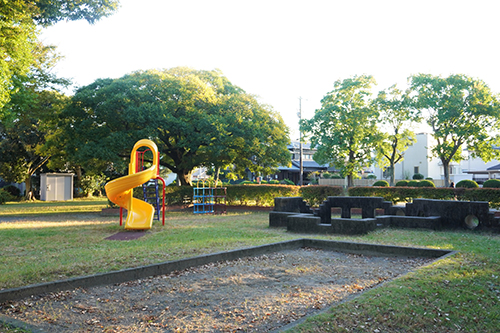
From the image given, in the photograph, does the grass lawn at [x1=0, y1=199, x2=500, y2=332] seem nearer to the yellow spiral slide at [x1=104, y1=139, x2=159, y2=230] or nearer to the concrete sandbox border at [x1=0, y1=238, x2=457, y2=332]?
the concrete sandbox border at [x1=0, y1=238, x2=457, y2=332]

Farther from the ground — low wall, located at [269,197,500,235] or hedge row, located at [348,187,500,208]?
hedge row, located at [348,187,500,208]

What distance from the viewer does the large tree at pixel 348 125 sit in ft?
84.3

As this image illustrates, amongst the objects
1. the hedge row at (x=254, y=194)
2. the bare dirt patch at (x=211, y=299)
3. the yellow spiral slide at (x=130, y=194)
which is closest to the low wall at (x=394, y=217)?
the bare dirt patch at (x=211, y=299)

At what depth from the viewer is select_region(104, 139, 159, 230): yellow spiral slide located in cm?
1155

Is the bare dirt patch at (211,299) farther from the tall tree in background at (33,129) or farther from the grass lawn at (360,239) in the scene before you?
the tall tree in background at (33,129)

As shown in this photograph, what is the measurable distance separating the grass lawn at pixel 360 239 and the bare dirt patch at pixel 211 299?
23.3 inches

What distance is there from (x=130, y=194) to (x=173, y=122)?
5960 mm

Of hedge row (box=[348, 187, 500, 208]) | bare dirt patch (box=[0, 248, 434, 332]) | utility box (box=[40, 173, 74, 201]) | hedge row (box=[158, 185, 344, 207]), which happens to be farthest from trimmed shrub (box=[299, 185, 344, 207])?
utility box (box=[40, 173, 74, 201])

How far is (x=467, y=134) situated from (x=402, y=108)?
14.1 ft

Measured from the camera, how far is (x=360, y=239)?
973 centimetres

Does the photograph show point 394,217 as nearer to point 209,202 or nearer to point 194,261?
point 194,261

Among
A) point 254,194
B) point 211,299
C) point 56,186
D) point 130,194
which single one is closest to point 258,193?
point 254,194

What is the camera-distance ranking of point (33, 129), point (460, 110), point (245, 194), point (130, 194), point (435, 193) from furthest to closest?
point (33, 129) → point (460, 110) → point (245, 194) → point (435, 193) → point (130, 194)

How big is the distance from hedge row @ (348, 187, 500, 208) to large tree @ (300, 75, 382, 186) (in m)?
8.02
